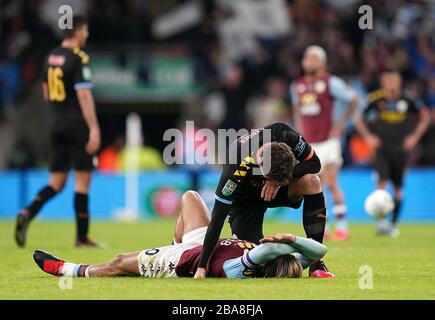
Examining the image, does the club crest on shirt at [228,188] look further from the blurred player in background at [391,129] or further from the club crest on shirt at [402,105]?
the club crest on shirt at [402,105]

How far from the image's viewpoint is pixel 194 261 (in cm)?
759

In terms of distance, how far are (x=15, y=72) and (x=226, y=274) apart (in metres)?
14.6

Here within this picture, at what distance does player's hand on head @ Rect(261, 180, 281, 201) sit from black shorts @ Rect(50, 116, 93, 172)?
4445 millimetres

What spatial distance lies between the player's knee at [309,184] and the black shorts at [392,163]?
23.9ft

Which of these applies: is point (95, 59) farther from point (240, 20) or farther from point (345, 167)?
point (345, 167)

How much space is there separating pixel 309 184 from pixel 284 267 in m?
0.71

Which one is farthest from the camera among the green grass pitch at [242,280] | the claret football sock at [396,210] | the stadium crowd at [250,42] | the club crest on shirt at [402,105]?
the stadium crowd at [250,42]

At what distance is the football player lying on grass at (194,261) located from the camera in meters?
7.43

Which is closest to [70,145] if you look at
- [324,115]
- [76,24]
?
[76,24]

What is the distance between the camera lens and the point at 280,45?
70.1ft

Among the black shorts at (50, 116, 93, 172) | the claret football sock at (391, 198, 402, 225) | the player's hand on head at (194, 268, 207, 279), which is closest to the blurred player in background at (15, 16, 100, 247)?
the black shorts at (50, 116, 93, 172)

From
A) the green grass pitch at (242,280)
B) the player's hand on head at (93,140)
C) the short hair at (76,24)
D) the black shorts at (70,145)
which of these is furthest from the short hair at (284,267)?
the short hair at (76,24)

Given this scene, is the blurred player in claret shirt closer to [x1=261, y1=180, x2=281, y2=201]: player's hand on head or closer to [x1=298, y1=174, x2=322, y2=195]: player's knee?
[x1=298, y1=174, x2=322, y2=195]: player's knee

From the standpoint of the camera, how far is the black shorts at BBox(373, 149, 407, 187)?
15.0 m
